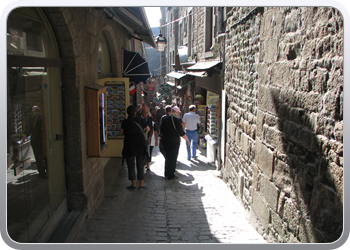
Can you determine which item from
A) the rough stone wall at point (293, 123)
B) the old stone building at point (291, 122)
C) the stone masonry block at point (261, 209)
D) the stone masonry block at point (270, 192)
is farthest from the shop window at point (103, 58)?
the stone masonry block at point (270, 192)

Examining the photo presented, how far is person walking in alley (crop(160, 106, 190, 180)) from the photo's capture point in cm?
697

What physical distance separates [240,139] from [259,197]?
1452 mm

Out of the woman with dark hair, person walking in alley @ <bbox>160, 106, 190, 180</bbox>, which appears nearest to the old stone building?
person walking in alley @ <bbox>160, 106, 190, 180</bbox>

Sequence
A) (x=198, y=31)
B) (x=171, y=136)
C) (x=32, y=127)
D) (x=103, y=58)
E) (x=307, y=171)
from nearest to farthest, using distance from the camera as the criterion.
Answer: (x=307, y=171), (x=32, y=127), (x=171, y=136), (x=103, y=58), (x=198, y=31)

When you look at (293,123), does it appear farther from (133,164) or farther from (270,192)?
(133,164)

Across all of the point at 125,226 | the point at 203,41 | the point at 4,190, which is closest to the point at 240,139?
the point at 125,226

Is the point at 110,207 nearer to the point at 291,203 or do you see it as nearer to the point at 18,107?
the point at 18,107

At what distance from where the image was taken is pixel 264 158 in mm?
4016

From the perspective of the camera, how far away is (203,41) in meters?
Result: 10.9

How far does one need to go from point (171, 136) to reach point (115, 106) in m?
1.81

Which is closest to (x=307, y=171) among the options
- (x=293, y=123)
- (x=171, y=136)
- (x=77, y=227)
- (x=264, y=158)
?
(x=293, y=123)

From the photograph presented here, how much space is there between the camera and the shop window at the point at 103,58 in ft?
24.4

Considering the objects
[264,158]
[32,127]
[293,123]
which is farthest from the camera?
[264,158]

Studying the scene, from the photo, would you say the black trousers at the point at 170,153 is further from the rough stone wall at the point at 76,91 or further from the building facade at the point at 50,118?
the rough stone wall at the point at 76,91
